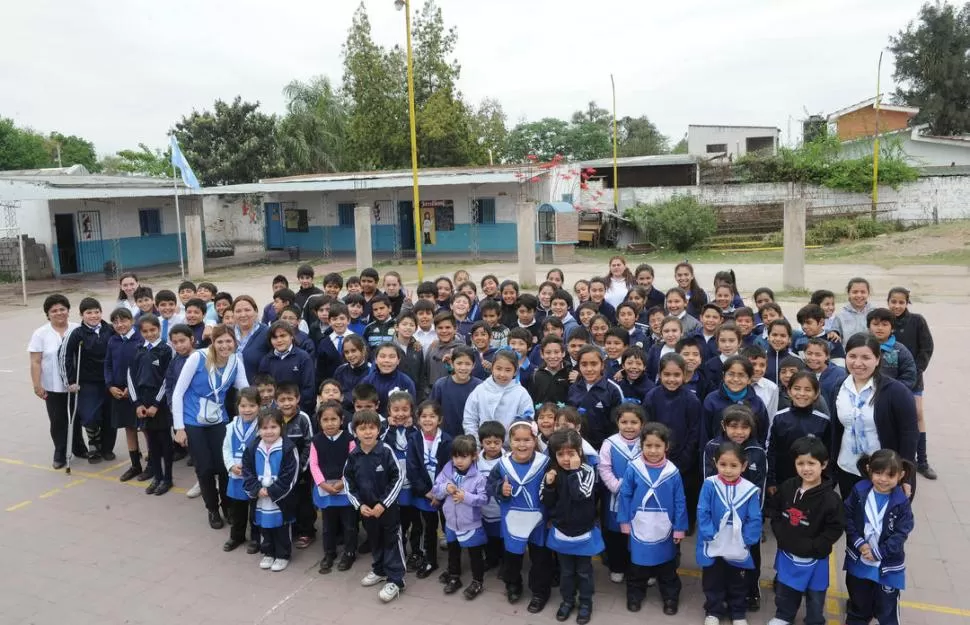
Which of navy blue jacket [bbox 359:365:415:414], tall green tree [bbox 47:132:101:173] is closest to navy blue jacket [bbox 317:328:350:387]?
navy blue jacket [bbox 359:365:415:414]

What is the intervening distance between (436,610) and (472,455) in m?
0.91

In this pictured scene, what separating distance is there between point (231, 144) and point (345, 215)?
293 inches

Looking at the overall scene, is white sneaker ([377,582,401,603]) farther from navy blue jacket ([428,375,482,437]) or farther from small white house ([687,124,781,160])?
small white house ([687,124,781,160])

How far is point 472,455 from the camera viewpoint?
4.46 meters

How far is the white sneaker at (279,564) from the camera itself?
488 cm

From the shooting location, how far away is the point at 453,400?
5219 millimetres

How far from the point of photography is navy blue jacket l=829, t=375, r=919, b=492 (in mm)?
4258

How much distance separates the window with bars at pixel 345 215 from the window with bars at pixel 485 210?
5105 mm

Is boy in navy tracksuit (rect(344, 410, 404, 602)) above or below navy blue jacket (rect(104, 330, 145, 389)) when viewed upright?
below

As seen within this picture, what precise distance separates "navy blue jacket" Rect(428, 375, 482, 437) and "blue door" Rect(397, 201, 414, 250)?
22.3m

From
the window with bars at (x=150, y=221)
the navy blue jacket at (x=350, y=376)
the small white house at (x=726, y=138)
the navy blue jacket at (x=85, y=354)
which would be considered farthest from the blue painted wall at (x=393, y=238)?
the navy blue jacket at (x=350, y=376)

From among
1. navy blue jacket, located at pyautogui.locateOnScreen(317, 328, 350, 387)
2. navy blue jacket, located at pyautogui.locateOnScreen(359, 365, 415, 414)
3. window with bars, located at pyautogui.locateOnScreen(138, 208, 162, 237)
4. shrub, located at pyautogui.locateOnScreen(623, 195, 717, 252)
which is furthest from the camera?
window with bars, located at pyautogui.locateOnScreen(138, 208, 162, 237)

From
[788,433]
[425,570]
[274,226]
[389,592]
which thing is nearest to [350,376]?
[425,570]

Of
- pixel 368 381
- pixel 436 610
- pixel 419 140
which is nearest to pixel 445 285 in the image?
pixel 368 381
